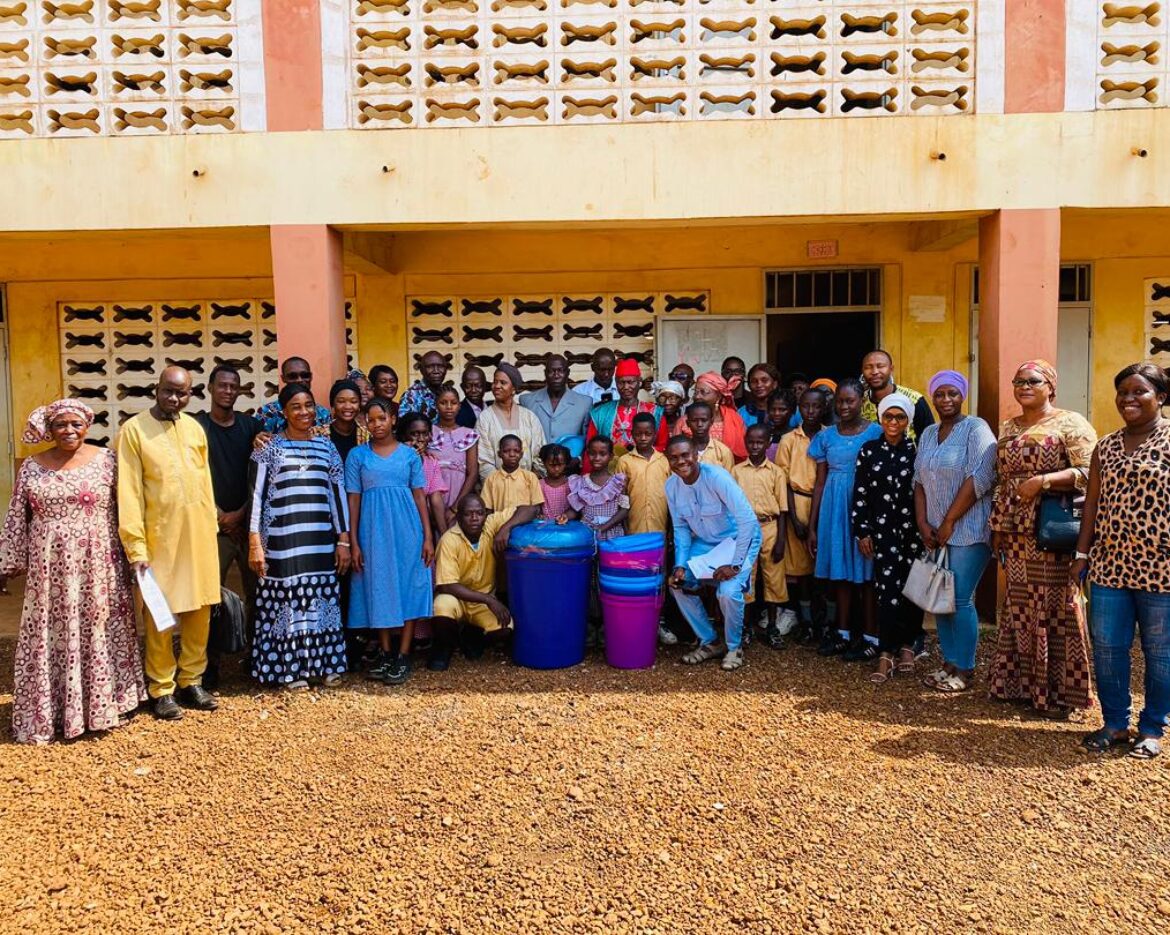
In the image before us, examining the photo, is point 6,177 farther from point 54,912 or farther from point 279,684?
point 54,912

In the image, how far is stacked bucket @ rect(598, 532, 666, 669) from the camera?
4.77 metres

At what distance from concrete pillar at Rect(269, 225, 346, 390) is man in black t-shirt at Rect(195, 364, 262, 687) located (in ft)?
2.75

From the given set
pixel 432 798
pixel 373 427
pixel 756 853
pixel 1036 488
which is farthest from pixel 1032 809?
pixel 373 427

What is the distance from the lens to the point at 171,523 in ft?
13.9

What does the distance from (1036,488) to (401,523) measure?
319 cm

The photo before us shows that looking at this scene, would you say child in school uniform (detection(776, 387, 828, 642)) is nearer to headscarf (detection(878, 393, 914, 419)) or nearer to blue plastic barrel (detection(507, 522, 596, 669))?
headscarf (detection(878, 393, 914, 419))

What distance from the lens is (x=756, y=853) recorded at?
3006 mm

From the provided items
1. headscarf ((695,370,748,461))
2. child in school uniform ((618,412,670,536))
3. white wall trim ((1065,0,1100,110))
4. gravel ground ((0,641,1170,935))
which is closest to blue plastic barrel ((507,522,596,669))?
gravel ground ((0,641,1170,935))

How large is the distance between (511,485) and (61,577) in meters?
2.32

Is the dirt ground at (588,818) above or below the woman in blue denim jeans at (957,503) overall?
below

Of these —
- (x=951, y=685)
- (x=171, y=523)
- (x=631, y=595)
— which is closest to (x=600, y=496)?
(x=631, y=595)

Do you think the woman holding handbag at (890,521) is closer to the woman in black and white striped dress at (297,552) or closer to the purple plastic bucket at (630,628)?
the purple plastic bucket at (630,628)

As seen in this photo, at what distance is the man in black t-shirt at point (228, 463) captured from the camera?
15.7ft

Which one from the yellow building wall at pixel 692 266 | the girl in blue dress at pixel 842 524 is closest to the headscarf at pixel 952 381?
the girl in blue dress at pixel 842 524
